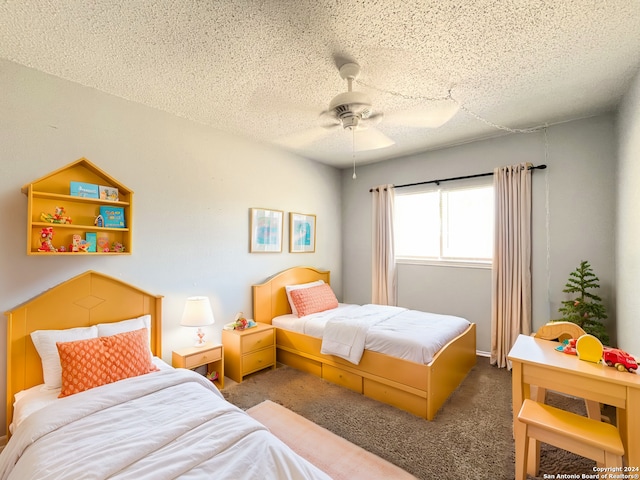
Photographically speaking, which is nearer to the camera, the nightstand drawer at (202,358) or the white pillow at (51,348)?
the white pillow at (51,348)

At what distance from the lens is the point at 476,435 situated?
2119mm

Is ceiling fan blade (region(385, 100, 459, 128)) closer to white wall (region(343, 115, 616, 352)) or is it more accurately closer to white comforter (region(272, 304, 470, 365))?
white wall (region(343, 115, 616, 352))

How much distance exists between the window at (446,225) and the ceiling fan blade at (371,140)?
87cm

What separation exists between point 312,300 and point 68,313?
234 cm

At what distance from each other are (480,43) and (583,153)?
6.65 feet

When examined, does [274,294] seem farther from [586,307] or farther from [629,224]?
[629,224]

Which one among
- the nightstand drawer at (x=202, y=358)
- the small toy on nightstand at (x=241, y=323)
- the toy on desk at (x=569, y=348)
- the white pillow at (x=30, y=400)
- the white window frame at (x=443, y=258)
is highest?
the white window frame at (x=443, y=258)

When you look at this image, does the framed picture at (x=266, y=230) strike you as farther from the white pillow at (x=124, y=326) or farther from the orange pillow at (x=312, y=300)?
the white pillow at (x=124, y=326)

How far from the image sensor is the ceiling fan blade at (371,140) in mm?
3343

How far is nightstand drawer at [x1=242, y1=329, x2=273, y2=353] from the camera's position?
9.91ft

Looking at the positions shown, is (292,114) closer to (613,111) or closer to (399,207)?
(399,207)

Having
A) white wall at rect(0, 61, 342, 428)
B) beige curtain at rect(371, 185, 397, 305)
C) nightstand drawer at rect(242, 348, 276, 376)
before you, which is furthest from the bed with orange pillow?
beige curtain at rect(371, 185, 397, 305)

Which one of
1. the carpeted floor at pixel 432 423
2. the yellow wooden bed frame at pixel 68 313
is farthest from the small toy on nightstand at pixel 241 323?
the yellow wooden bed frame at pixel 68 313

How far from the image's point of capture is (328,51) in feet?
6.29
